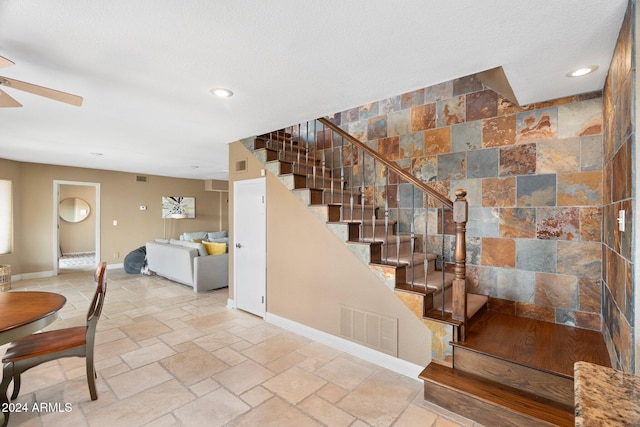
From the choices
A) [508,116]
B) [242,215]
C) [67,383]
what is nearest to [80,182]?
[242,215]

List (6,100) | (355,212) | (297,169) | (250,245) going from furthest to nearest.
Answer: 1. (250,245)
2. (297,169)
3. (355,212)
4. (6,100)

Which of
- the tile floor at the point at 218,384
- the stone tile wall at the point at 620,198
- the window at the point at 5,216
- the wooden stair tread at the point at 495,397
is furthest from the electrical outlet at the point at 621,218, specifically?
the window at the point at 5,216

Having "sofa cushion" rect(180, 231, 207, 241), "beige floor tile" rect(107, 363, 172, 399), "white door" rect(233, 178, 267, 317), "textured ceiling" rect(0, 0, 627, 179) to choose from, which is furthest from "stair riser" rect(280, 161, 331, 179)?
"sofa cushion" rect(180, 231, 207, 241)

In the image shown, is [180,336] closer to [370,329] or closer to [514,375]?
[370,329]

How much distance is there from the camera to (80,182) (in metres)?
6.81

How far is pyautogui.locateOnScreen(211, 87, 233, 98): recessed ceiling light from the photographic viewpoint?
2.44 m

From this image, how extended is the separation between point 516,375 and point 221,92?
123 inches

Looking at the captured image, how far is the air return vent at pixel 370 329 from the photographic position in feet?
8.97

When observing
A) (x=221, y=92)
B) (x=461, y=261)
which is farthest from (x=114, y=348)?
(x=461, y=261)

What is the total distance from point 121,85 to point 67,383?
249 cm

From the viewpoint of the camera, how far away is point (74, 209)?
8.90 m

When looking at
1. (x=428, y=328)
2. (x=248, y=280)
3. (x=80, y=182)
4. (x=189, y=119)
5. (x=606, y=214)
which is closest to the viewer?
(x=606, y=214)

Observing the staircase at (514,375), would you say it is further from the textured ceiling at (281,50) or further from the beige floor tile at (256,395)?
the textured ceiling at (281,50)

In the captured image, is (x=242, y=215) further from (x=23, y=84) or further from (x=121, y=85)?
(x=23, y=84)
